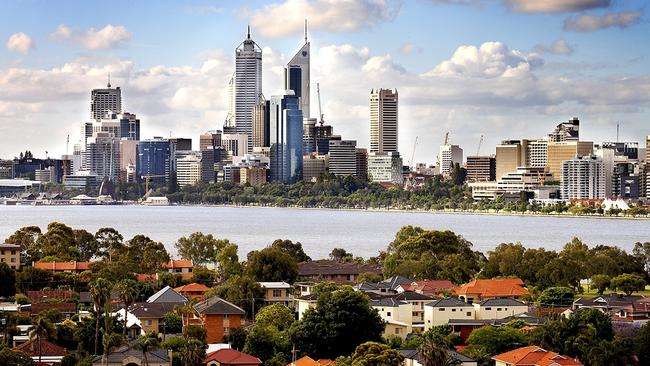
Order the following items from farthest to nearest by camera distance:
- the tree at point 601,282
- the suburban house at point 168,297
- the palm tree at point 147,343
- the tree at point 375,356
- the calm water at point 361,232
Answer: the calm water at point 361,232
the tree at point 601,282
the suburban house at point 168,297
the palm tree at point 147,343
the tree at point 375,356

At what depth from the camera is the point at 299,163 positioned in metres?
147

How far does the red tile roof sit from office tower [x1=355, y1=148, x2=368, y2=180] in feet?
372

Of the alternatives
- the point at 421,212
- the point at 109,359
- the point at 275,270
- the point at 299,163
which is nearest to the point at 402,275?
the point at 275,270

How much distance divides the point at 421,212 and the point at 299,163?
34.9m

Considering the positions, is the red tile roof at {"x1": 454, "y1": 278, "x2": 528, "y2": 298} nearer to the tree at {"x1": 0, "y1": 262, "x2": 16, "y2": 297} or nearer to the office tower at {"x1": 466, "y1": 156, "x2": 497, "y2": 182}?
the tree at {"x1": 0, "y1": 262, "x2": 16, "y2": 297}

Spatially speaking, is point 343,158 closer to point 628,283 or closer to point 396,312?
point 628,283

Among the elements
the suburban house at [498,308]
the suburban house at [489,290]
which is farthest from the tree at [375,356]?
the suburban house at [489,290]

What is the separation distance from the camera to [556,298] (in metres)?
28.4

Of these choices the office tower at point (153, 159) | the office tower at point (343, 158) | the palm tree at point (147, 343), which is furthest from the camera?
the office tower at point (153, 159)

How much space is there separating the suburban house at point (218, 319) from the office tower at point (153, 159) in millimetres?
137444

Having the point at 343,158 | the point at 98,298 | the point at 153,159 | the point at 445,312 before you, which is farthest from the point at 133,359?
the point at 153,159

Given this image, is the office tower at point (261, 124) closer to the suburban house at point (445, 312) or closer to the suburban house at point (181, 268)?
the suburban house at point (181, 268)

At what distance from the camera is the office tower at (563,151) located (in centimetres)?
12750

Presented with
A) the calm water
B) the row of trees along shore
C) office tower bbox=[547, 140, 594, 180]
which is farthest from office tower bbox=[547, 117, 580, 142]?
the row of trees along shore
